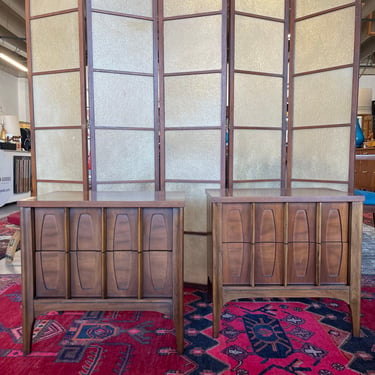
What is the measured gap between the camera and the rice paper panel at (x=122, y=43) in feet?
7.60

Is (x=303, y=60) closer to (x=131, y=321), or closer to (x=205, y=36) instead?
(x=205, y=36)

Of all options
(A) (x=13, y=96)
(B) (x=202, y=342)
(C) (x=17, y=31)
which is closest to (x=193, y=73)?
(B) (x=202, y=342)

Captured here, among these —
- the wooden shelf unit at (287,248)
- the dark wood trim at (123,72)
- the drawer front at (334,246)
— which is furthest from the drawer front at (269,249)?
the dark wood trim at (123,72)

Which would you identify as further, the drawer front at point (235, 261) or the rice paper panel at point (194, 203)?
the rice paper panel at point (194, 203)

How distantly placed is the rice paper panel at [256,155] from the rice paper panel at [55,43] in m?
1.27

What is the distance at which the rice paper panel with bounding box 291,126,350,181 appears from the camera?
7.62 ft

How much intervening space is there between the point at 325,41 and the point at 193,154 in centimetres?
120

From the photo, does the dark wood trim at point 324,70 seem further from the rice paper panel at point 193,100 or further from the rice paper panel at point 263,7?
the rice paper panel at point 193,100

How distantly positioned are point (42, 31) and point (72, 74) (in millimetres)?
408

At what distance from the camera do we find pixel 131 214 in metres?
1.73

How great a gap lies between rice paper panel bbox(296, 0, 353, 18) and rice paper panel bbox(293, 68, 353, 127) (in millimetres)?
436

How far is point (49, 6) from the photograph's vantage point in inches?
94.9

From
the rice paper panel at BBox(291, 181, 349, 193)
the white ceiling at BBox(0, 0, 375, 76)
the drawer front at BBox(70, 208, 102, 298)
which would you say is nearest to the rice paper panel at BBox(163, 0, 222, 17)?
the rice paper panel at BBox(291, 181, 349, 193)

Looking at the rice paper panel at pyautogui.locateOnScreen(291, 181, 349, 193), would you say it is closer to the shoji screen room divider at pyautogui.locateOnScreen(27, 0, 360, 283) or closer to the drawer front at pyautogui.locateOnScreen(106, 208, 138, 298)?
the shoji screen room divider at pyautogui.locateOnScreen(27, 0, 360, 283)
